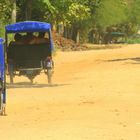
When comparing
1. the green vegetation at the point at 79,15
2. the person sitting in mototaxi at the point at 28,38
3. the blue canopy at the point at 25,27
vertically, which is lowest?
the green vegetation at the point at 79,15

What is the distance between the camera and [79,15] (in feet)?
177

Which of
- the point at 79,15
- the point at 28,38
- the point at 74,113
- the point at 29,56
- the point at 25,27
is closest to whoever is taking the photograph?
the point at 74,113

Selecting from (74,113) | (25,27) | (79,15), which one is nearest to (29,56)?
(25,27)

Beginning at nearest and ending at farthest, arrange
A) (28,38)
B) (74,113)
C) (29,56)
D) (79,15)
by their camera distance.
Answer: (74,113) → (29,56) → (28,38) → (79,15)

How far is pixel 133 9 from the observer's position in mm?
83750

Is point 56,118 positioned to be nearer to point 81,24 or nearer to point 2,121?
point 2,121

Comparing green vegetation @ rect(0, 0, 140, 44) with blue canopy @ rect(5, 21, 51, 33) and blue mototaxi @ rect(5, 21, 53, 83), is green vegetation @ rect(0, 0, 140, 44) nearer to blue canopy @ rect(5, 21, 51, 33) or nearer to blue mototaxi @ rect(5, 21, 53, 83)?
blue mototaxi @ rect(5, 21, 53, 83)

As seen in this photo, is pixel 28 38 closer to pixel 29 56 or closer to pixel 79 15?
pixel 29 56

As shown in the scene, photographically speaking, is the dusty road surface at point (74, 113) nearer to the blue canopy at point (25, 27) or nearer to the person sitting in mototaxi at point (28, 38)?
the blue canopy at point (25, 27)

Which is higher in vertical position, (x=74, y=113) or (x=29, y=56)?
(x=74, y=113)

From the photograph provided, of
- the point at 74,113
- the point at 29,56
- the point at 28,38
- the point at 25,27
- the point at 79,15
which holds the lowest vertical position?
the point at 79,15

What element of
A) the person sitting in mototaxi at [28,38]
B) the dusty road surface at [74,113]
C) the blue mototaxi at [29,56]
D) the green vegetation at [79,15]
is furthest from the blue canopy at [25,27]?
the green vegetation at [79,15]

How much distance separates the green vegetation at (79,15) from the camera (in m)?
44.0

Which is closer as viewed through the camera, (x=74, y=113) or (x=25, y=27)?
(x=74, y=113)
